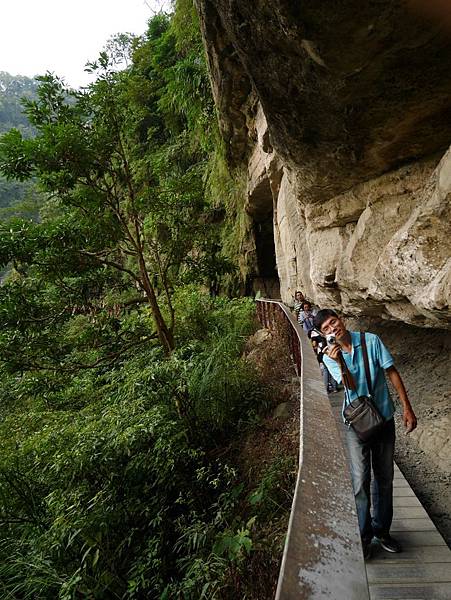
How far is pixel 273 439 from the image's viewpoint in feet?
15.6

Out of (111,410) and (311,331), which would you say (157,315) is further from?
(311,331)

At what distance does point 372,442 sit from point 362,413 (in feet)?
0.83

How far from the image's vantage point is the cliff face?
2494 mm

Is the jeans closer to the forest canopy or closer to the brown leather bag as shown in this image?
the brown leather bag

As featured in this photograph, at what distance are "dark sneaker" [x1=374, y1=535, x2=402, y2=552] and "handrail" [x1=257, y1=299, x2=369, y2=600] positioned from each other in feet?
5.90

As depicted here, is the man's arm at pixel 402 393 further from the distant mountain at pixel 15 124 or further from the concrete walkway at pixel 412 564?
the distant mountain at pixel 15 124

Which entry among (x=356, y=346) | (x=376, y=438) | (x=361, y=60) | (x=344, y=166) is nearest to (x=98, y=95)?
(x=344, y=166)

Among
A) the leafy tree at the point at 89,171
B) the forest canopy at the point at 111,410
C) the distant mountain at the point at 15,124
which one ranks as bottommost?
the forest canopy at the point at 111,410

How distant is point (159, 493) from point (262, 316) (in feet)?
20.5

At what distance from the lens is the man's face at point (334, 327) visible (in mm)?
2590

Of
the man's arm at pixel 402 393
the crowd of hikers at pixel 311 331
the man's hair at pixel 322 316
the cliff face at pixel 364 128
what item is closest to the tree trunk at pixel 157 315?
the crowd of hikers at pixel 311 331

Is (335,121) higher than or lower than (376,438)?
higher

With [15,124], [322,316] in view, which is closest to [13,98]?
[15,124]

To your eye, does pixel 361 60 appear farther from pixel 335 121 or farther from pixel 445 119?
pixel 445 119
